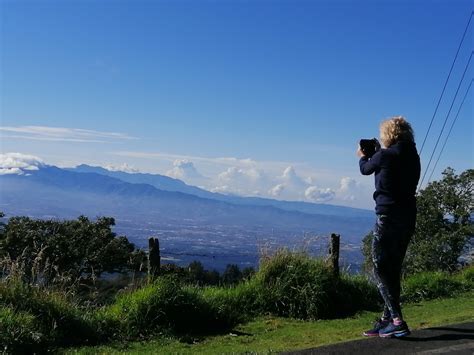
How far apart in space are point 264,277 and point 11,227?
72.4 feet

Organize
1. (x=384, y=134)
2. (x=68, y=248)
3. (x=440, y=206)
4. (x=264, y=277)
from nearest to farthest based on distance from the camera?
(x=384, y=134) < (x=264, y=277) < (x=68, y=248) < (x=440, y=206)

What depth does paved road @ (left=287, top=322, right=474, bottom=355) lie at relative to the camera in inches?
206

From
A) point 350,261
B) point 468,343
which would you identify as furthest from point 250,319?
point 468,343

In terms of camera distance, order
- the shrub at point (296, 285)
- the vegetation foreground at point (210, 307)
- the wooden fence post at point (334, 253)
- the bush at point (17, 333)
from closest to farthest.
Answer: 1. the bush at point (17, 333)
2. the vegetation foreground at point (210, 307)
3. the shrub at point (296, 285)
4. the wooden fence post at point (334, 253)

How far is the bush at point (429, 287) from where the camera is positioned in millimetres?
10250

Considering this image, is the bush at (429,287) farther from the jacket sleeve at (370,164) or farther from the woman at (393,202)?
the jacket sleeve at (370,164)

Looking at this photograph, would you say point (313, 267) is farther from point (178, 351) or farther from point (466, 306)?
point (178, 351)

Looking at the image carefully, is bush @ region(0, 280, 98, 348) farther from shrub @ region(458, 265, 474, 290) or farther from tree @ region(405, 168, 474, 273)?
tree @ region(405, 168, 474, 273)

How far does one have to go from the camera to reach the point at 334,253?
9.37 meters

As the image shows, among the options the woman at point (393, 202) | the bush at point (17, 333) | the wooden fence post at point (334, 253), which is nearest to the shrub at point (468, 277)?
the wooden fence post at point (334, 253)

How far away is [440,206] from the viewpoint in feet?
107

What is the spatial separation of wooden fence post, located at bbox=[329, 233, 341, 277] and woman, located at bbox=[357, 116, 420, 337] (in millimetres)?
3183

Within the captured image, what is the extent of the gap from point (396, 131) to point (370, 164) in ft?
1.49

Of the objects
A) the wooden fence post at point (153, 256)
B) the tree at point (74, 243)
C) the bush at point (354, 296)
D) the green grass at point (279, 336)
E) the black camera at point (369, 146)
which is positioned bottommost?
the tree at point (74, 243)
